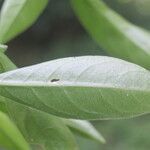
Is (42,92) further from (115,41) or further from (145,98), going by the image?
(115,41)

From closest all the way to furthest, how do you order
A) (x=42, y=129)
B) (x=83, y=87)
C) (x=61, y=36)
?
1. (x=83, y=87)
2. (x=42, y=129)
3. (x=61, y=36)

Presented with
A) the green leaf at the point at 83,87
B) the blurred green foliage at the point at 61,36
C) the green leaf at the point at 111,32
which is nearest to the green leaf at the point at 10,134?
the green leaf at the point at 83,87

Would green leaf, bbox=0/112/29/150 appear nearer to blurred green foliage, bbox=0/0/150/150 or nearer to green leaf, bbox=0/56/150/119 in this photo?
green leaf, bbox=0/56/150/119

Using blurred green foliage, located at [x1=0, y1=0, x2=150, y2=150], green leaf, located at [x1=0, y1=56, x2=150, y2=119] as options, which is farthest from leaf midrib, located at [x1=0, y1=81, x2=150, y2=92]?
blurred green foliage, located at [x1=0, y1=0, x2=150, y2=150]

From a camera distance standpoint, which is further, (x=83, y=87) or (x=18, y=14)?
(x=18, y=14)

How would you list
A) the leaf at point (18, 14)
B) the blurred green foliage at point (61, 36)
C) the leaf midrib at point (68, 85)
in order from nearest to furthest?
1. the leaf midrib at point (68, 85)
2. the leaf at point (18, 14)
3. the blurred green foliage at point (61, 36)

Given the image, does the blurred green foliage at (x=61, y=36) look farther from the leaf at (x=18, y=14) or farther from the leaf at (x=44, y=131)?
the leaf at (x=44, y=131)

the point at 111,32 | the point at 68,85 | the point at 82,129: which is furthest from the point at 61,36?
the point at 68,85

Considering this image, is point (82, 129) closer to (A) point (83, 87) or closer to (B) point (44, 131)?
(B) point (44, 131)
